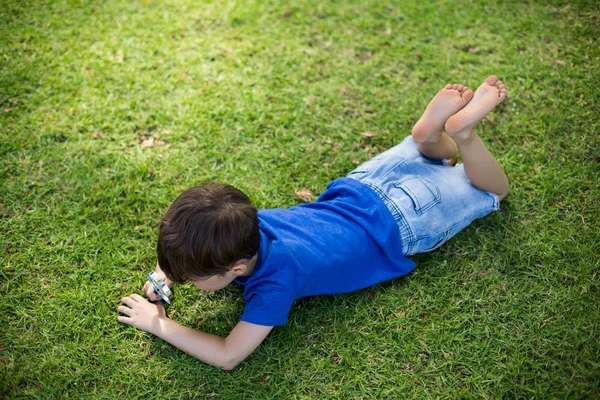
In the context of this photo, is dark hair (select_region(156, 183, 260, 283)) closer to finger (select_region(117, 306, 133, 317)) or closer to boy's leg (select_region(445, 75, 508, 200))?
finger (select_region(117, 306, 133, 317))

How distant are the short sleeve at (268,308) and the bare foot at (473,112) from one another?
147cm

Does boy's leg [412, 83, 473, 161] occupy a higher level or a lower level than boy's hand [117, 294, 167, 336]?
higher

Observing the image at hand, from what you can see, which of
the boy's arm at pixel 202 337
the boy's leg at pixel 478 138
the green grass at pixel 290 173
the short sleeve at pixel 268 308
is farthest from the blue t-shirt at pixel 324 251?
the boy's leg at pixel 478 138

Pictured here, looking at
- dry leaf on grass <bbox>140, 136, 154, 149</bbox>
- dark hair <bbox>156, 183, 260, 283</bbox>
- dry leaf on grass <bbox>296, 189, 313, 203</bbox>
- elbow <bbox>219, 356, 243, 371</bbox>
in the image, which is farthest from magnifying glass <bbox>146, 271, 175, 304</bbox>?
dry leaf on grass <bbox>140, 136, 154, 149</bbox>

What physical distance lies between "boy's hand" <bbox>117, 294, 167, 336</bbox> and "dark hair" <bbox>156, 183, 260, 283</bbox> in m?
0.55

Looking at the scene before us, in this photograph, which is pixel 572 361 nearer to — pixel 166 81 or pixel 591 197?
pixel 591 197

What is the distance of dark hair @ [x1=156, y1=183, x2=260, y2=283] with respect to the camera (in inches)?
97.5

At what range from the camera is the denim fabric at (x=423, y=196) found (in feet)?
10.2

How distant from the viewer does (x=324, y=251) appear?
115 inches

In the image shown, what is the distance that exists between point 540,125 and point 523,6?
1622 millimetres

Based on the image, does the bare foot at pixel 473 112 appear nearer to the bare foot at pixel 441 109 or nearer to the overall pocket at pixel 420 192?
the bare foot at pixel 441 109

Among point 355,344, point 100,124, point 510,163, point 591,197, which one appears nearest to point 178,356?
point 355,344

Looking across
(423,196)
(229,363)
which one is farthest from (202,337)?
(423,196)

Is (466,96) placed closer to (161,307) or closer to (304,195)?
(304,195)
